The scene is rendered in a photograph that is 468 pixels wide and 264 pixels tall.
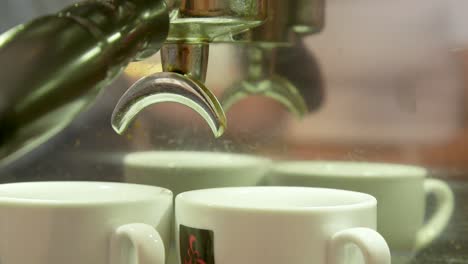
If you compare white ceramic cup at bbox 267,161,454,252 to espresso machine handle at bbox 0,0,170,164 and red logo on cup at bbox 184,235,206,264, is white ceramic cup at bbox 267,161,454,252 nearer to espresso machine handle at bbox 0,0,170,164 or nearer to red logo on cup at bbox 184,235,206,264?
red logo on cup at bbox 184,235,206,264

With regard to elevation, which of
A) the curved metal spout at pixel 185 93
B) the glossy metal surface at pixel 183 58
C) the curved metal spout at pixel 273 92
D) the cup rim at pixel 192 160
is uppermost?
the glossy metal surface at pixel 183 58

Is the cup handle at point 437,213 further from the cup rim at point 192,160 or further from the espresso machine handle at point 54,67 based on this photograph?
the espresso machine handle at point 54,67

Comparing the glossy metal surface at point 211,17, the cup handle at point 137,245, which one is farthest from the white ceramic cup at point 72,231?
the glossy metal surface at point 211,17

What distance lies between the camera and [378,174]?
1.55 ft

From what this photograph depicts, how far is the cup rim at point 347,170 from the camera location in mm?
477

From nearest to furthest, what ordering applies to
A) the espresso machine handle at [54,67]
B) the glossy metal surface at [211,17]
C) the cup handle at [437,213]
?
the espresso machine handle at [54,67], the glossy metal surface at [211,17], the cup handle at [437,213]

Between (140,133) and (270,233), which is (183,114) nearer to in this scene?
(140,133)

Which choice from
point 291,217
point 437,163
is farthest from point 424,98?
point 291,217

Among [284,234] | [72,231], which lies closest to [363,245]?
[284,234]

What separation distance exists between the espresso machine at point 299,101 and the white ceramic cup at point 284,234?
0.05m

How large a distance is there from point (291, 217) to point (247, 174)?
0.14 metres

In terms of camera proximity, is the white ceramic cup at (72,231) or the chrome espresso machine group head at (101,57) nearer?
the chrome espresso machine group head at (101,57)

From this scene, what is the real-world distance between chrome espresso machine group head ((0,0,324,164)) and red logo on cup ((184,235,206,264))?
7 cm

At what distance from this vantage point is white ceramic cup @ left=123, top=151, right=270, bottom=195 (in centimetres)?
52
